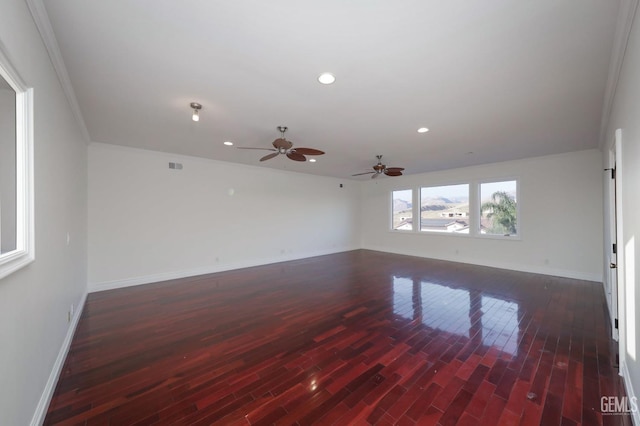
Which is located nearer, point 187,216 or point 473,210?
point 187,216

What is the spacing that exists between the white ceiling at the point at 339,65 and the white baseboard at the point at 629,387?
2.54 meters

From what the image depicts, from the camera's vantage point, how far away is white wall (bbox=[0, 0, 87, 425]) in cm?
127

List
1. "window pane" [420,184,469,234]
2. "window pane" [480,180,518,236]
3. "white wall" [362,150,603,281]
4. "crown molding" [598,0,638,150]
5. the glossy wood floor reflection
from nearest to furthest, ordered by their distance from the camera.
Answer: "crown molding" [598,0,638,150], the glossy wood floor reflection, "white wall" [362,150,603,281], "window pane" [480,180,518,236], "window pane" [420,184,469,234]

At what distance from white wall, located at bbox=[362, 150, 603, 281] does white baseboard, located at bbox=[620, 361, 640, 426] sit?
405cm

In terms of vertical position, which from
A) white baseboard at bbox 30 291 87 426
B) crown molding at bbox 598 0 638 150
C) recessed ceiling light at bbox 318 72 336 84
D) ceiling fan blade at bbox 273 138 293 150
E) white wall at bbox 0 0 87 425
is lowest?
white baseboard at bbox 30 291 87 426

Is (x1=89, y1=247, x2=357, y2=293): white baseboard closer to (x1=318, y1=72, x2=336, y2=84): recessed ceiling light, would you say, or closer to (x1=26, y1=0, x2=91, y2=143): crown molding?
(x1=26, y1=0, x2=91, y2=143): crown molding

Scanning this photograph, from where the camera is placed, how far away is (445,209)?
7246 millimetres

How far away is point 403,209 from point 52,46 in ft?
26.6

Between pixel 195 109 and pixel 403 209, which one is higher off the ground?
pixel 195 109

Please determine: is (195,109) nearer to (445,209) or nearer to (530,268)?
(445,209)

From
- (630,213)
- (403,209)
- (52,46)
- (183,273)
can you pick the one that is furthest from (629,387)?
(403,209)

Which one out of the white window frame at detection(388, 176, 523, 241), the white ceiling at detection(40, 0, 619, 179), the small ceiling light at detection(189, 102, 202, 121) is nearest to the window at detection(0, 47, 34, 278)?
the white ceiling at detection(40, 0, 619, 179)

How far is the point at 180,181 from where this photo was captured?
5266 millimetres

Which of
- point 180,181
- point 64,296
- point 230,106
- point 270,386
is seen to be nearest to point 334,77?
point 230,106
